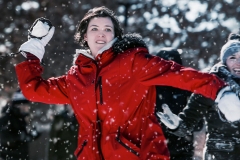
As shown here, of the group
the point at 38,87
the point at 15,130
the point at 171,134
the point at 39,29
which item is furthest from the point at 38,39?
the point at 15,130

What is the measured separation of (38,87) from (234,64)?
1660mm

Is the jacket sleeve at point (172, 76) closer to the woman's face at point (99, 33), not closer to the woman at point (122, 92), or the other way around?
the woman at point (122, 92)

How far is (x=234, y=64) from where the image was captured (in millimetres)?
4031

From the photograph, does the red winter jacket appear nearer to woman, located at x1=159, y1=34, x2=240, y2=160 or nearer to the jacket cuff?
the jacket cuff

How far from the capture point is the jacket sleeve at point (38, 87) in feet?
11.2

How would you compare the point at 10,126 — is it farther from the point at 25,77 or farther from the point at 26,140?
the point at 25,77

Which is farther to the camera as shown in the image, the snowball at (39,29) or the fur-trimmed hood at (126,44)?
the snowball at (39,29)

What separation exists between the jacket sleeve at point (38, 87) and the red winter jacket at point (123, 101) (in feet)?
0.69

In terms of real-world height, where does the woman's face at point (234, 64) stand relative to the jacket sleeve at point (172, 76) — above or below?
below

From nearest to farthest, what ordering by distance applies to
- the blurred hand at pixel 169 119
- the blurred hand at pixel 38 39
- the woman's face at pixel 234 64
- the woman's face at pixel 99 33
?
the woman's face at pixel 99 33, the blurred hand at pixel 38 39, the blurred hand at pixel 169 119, the woman's face at pixel 234 64

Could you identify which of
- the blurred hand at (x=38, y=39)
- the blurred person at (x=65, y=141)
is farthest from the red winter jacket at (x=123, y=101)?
the blurred person at (x=65, y=141)

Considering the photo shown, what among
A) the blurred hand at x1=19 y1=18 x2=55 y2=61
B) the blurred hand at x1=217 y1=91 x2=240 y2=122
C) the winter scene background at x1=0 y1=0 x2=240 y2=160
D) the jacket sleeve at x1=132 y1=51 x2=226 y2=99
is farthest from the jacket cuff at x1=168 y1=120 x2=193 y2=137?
the winter scene background at x1=0 y1=0 x2=240 y2=160

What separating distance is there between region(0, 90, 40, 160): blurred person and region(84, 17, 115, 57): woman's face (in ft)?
11.8

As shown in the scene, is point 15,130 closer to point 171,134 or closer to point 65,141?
point 65,141
